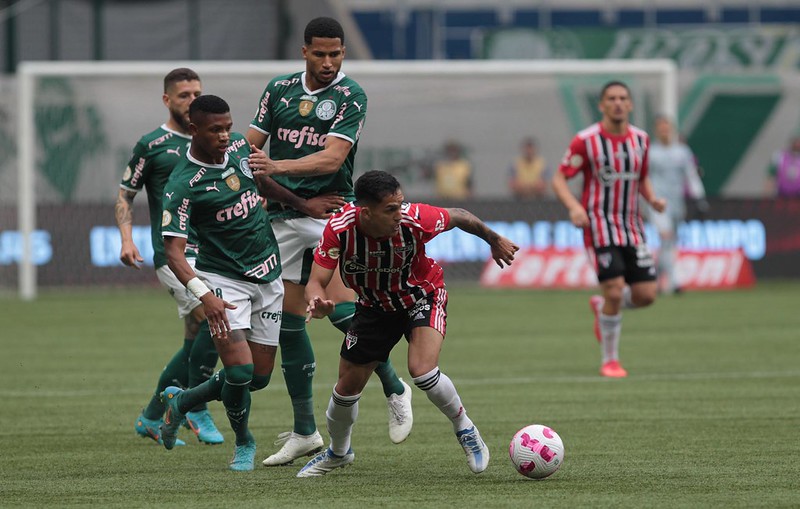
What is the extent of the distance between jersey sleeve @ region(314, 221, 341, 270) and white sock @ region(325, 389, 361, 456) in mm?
709

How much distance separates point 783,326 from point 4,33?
14.7m

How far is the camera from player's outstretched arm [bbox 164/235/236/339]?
6750 millimetres

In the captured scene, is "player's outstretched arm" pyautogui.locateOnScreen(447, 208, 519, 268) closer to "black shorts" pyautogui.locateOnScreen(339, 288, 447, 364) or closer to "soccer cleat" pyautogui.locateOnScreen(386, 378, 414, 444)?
"black shorts" pyautogui.locateOnScreen(339, 288, 447, 364)

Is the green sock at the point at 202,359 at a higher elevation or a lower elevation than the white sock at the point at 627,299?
higher

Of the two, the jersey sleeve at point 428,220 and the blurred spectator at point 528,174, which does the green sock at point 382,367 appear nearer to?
the jersey sleeve at point 428,220

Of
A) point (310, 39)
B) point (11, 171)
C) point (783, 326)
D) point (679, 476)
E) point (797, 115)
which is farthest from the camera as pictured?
point (797, 115)

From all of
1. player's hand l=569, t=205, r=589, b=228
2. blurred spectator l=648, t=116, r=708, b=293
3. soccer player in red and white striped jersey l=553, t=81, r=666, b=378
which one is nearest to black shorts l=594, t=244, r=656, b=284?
soccer player in red and white striped jersey l=553, t=81, r=666, b=378

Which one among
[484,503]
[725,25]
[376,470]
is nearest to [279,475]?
[376,470]

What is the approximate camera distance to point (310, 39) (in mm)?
7562

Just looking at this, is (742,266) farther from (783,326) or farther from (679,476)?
(679,476)

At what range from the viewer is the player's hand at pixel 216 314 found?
6.75 meters

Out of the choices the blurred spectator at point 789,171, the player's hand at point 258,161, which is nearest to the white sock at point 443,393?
the player's hand at point 258,161

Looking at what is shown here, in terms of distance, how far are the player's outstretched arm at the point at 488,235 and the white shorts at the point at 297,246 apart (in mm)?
1230

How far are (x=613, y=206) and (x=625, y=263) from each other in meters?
0.48
